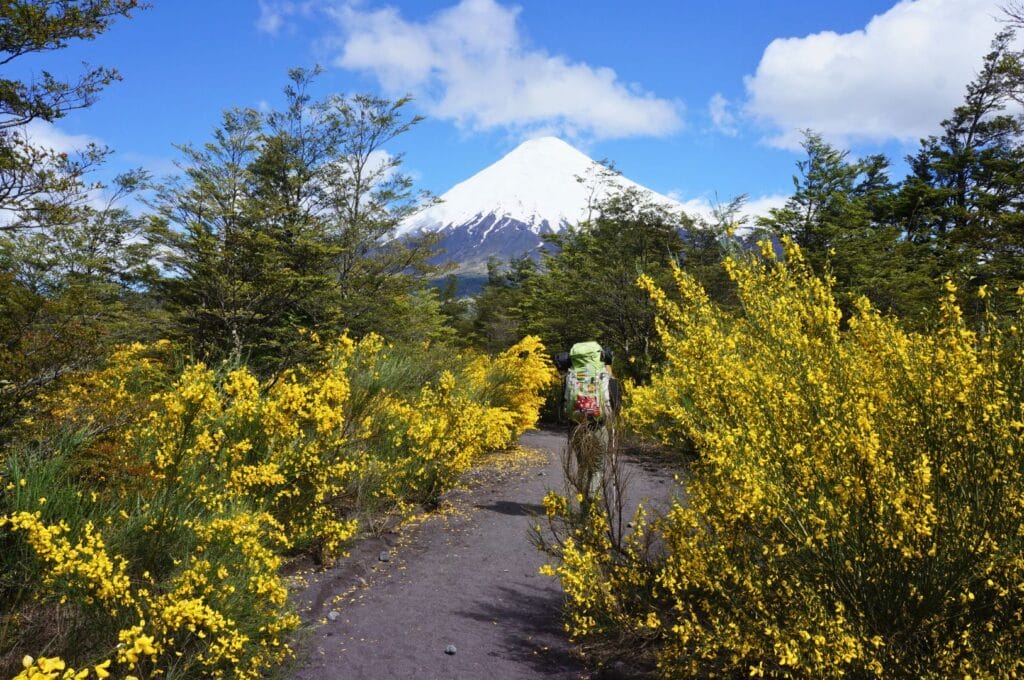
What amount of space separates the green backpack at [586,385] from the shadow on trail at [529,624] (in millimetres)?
1704

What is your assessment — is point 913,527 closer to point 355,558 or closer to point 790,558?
point 790,558

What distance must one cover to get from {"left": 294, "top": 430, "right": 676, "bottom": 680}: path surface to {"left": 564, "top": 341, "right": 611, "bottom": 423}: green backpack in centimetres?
124

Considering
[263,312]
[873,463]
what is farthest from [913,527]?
[263,312]

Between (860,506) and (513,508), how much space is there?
4551 millimetres

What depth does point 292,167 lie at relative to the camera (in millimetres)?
17125

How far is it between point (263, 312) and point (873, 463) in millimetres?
13180

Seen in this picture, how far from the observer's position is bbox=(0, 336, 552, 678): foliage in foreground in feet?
7.32

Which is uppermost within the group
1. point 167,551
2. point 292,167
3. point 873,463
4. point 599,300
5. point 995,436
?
point 292,167

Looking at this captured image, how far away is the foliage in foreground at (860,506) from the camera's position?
1.85 meters

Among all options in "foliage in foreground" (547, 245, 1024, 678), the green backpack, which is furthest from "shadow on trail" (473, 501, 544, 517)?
"foliage in foreground" (547, 245, 1024, 678)

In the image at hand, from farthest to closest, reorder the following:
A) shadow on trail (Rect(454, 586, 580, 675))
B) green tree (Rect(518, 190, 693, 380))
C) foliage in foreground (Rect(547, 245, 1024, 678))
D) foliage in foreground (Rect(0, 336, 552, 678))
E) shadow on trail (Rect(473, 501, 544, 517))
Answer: green tree (Rect(518, 190, 693, 380)), shadow on trail (Rect(473, 501, 544, 517)), shadow on trail (Rect(454, 586, 580, 675)), foliage in foreground (Rect(0, 336, 552, 678)), foliage in foreground (Rect(547, 245, 1024, 678))

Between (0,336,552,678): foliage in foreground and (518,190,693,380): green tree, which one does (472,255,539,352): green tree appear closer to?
(518,190,693,380): green tree

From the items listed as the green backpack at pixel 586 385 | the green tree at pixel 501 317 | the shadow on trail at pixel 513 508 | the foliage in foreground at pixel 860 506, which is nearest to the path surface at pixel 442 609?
the shadow on trail at pixel 513 508

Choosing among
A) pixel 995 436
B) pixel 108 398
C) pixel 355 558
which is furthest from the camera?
pixel 355 558
